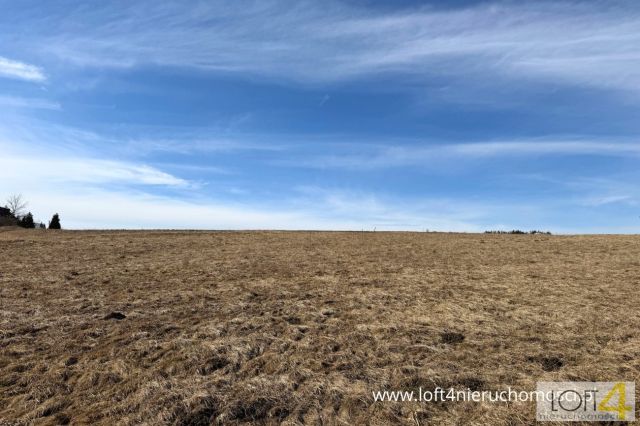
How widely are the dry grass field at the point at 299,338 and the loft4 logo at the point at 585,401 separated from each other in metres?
0.30

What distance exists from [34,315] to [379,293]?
11.1 meters

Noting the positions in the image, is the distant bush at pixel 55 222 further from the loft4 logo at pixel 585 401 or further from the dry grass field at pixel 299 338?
the loft4 logo at pixel 585 401

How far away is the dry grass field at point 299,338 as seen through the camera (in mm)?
6715

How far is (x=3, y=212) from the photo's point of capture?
11538 centimetres

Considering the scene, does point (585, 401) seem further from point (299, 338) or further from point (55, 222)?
point (55, 222)

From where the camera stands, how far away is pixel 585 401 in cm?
673

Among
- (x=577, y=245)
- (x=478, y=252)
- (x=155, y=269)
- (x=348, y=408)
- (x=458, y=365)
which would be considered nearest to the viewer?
(x=348, y=408)

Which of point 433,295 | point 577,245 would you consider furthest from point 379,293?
point 577,245

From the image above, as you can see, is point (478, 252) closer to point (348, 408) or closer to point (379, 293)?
point (379, 293)

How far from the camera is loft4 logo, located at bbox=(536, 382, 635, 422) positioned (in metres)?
6.28

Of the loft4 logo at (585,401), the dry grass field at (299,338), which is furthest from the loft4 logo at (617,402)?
the dry grass field at (299,338)

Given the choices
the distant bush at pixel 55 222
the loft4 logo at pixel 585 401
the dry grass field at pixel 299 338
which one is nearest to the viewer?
the loft4 logo at pixel 585 401

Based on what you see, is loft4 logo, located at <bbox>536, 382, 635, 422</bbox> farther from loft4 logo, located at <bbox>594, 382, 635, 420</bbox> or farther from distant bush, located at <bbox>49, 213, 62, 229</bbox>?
distant bush, located at <bbox>49, 213, 62, 229</bbox>

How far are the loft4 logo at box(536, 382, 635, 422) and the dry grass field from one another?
0.30 meters
